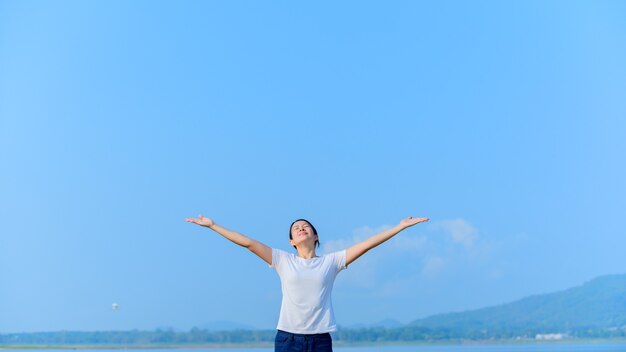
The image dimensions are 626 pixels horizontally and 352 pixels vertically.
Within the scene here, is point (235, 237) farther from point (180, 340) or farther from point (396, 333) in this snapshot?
point (180, 340)

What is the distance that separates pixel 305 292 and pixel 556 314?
119m

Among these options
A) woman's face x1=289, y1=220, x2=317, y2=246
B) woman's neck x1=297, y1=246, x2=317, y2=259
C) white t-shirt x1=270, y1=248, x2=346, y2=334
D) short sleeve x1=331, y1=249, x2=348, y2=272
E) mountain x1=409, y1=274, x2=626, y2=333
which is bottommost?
white t-shirt x1=270, y1=248, x2=346, y2=334

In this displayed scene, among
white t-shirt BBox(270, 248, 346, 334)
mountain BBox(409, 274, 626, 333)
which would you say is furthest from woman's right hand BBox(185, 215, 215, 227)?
mountain BBox(409, 274, 626, 333)

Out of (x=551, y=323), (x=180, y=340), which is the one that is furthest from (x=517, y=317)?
(x=180, y=340)

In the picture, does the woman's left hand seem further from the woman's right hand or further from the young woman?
the woman's right hand

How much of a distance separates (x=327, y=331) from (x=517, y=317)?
119 m

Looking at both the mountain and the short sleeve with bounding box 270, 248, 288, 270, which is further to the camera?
the mountain

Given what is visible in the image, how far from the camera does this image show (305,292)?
6.06 metres

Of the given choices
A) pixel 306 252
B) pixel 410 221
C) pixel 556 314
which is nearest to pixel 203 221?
pixel 306 252

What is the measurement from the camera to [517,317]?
121500mm

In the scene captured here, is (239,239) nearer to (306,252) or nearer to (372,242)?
(306,252)

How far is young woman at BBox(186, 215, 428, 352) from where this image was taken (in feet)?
19.7

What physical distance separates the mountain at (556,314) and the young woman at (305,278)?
106 m

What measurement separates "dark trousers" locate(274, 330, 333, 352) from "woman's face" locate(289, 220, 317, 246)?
0.57 metres
